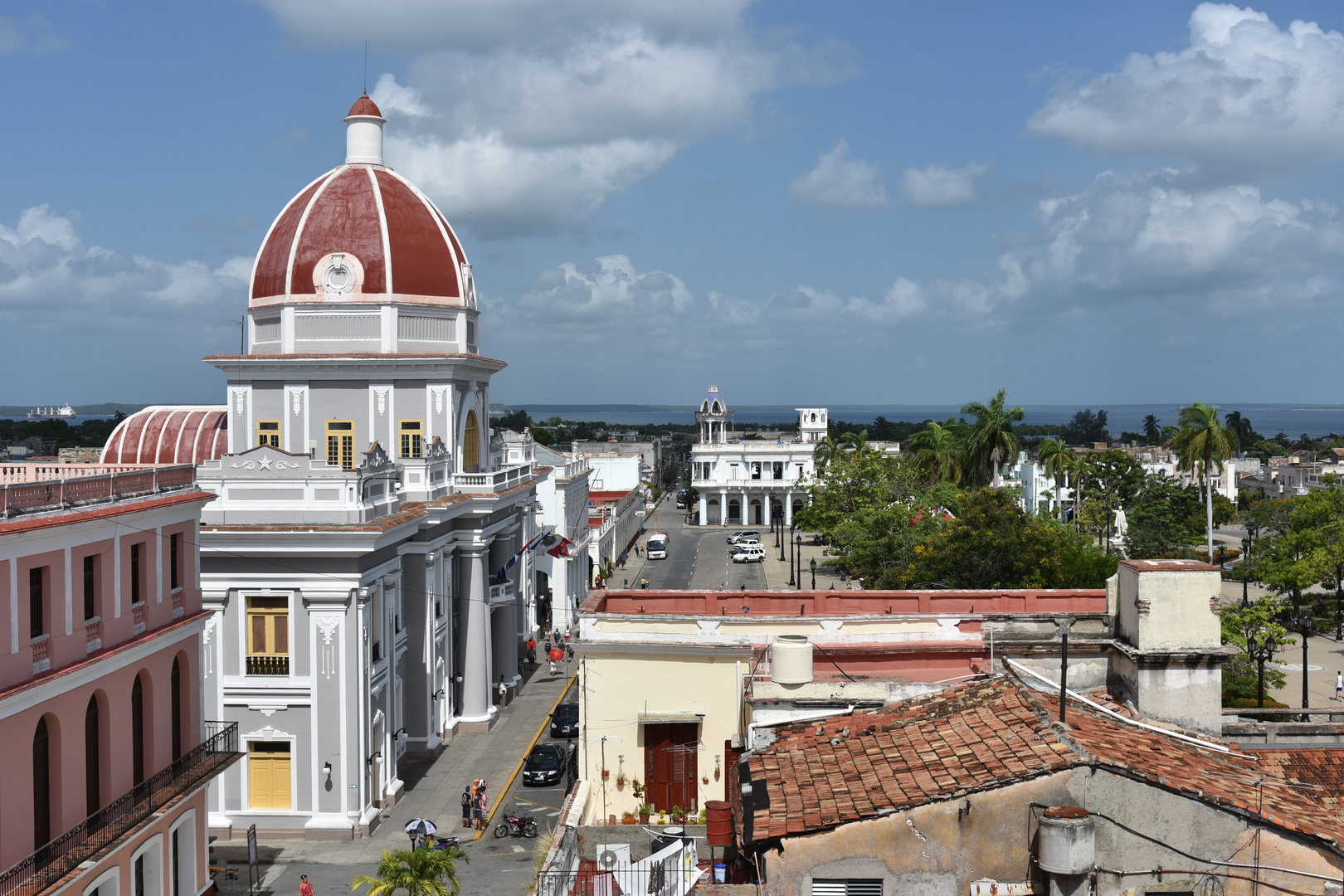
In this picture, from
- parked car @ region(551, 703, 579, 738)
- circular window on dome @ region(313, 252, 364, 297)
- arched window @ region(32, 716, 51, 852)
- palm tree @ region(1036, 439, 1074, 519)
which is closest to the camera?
arched window @ region(32, 716, 51, 852)

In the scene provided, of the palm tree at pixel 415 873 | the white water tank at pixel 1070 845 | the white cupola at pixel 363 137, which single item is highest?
the white cupola at pixel 363 137

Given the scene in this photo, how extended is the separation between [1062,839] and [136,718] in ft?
58.8

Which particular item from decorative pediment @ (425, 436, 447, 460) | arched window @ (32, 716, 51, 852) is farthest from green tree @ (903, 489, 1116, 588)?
arched window @ (32, 716, 51, 852)

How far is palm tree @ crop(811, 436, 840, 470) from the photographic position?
106m

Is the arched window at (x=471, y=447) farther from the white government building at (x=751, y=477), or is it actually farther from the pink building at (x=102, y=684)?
the white government building at (x=751, y=477)

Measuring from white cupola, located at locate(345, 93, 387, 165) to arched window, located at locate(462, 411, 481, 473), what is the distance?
988 cm

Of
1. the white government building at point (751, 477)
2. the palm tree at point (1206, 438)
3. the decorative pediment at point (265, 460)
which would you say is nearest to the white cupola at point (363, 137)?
the decorative pediment at point (265, 460)

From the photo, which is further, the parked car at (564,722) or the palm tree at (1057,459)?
the palm tree at (1057,459)

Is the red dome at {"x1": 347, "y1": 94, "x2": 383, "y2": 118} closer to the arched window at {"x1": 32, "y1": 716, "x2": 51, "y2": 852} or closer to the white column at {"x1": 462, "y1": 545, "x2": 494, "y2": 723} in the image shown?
the white column at {"x1": 462, "y1": 545, "x2": 494, "y2": 723}

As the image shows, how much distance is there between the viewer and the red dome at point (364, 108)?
43.8 metres

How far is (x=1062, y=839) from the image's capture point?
462 inches

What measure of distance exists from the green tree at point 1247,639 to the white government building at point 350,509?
961 inches

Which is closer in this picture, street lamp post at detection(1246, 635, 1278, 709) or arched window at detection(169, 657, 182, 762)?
arched window at detection(169, 657, 182, 762)

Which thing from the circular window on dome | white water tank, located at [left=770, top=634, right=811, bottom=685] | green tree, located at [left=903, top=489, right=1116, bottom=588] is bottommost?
green tree, located at [left=903, top=489, right=1116, bottom=588]
